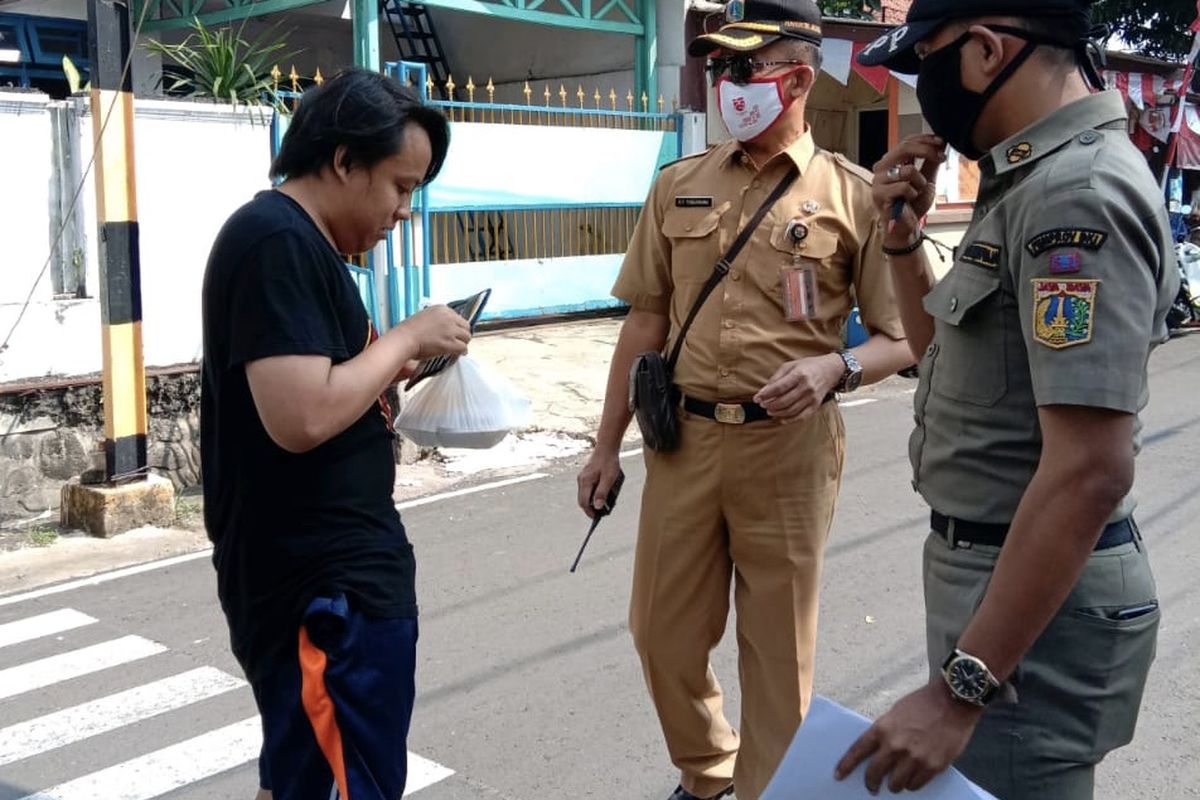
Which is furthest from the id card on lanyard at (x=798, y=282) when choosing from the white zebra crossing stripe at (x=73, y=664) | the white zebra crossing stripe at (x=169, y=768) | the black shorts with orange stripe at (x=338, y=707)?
the white zebra crossing stripe at (x=73, y=664)

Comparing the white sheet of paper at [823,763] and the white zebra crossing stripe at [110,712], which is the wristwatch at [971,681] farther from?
the white zebra crossing stripe at [110,712]

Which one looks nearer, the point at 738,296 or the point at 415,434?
the point at 415,434

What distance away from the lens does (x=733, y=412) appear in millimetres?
2879

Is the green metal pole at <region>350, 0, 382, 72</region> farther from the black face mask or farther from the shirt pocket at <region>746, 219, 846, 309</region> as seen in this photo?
the black face mask

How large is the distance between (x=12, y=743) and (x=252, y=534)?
2.22m

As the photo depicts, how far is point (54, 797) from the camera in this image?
3.42 metres

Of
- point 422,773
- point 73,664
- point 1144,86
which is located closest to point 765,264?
point 422,773

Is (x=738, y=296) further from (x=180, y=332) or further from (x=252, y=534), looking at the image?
(x=180, y=332)

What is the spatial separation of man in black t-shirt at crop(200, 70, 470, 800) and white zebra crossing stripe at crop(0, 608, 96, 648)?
2.97 m

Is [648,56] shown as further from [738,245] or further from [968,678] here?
[968,678]

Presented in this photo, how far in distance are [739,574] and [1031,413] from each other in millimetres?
1358

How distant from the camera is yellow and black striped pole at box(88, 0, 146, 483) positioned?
5.87 metres

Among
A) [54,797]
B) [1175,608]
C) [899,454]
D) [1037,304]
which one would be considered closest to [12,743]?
[54,797]

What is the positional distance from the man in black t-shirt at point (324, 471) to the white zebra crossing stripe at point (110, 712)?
6.48 ft
